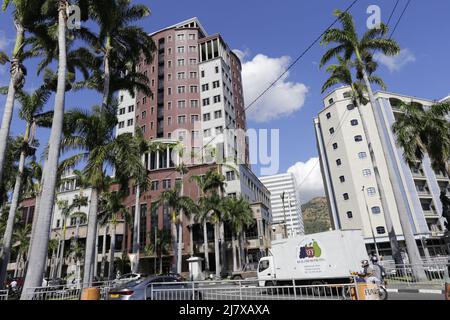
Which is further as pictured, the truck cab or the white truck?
the truck cab

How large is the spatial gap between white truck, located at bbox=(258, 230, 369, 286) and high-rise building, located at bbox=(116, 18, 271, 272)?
32.3 meters

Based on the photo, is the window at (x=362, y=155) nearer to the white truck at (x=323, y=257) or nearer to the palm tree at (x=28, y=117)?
the white truck at (x=323, y=257)

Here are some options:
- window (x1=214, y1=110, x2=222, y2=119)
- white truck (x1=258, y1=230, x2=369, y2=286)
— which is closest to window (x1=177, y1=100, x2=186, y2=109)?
window (x1=214, y1=110, x2=222, y2=119)

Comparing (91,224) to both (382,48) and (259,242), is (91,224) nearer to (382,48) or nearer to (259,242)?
(382,48)

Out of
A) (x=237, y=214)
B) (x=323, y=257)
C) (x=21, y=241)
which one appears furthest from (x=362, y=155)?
(x=21, y=241)

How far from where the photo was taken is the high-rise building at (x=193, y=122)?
54781 millimetres

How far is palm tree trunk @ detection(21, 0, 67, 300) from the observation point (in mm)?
12023

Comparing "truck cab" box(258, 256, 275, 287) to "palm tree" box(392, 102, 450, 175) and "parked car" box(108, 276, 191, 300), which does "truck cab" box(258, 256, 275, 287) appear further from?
"palm tree" box(392, 102, 450, 175)

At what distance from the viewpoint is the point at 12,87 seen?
16.6 metres

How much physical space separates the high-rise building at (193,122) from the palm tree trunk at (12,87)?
37.1 metres

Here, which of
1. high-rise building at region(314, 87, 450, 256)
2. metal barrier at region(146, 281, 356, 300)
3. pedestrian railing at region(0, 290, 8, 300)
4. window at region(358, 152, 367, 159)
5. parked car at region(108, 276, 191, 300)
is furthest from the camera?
window at region(358, 152, 367, 159)

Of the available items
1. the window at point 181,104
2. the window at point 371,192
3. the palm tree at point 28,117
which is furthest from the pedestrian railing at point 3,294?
the window at point 181,104

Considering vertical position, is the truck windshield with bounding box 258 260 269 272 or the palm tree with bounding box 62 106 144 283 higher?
the palm tree with bounding box 62 106 144 283

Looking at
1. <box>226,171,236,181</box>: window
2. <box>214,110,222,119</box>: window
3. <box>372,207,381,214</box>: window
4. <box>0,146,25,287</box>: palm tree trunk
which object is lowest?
<box>0,146,25,287</box>: palm tree trunk
